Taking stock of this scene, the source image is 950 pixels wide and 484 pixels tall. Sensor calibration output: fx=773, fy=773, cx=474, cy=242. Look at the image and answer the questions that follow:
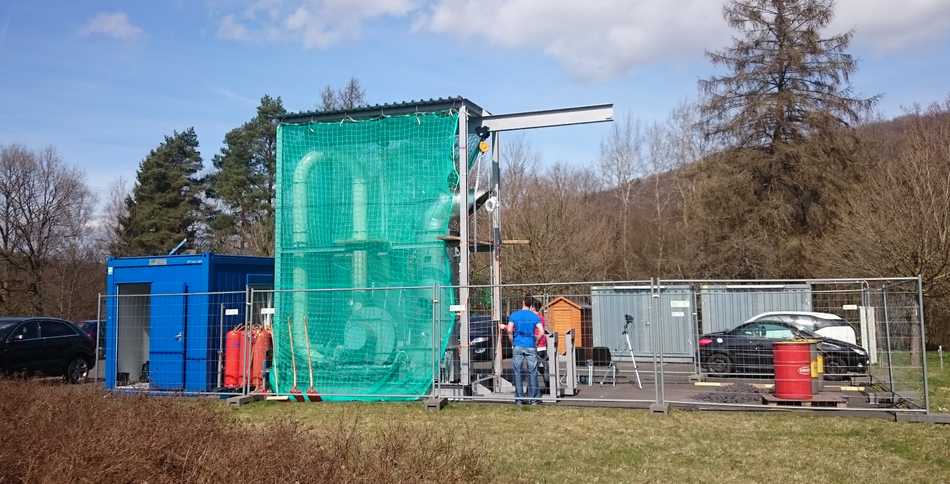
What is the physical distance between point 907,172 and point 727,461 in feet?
63.6

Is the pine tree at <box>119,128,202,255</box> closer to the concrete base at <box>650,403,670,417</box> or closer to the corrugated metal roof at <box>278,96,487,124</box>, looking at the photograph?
the corrugated metal roof at <box>278,96,487,124</box>

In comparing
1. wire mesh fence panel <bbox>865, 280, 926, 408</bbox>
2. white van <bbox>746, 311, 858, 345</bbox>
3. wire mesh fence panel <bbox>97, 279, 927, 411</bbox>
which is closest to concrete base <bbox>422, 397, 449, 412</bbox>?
wire mesh fence panel <bbox>97, 279, 927, 411</bbox>

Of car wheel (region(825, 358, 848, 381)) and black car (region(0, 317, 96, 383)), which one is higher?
black car (region(0, 317, 96, 383))

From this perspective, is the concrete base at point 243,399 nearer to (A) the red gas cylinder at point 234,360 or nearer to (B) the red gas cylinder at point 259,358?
(B) the red gas cylinder at point 259,358

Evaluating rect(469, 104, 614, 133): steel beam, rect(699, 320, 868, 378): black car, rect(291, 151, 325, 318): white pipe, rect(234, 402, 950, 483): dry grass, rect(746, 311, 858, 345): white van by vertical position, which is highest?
rect(469, 104, 614, 133): steel beam

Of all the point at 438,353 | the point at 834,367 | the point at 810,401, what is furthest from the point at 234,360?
the point at 834,367

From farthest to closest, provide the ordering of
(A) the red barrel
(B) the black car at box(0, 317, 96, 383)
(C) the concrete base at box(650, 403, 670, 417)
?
(B) the black car at box(0, 317, 96, 383) → (A) the red barrel → (C) the concrete base at box(650, 403, 670, 417)

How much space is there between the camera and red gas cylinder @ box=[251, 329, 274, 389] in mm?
14336

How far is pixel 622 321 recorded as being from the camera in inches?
850

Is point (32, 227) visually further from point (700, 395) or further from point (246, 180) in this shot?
point (700, 395)

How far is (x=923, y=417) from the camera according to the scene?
10.8m

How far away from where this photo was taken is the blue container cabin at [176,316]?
14805 mm

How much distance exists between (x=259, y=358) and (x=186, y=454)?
871 cm

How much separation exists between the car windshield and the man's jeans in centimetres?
→ 1127
